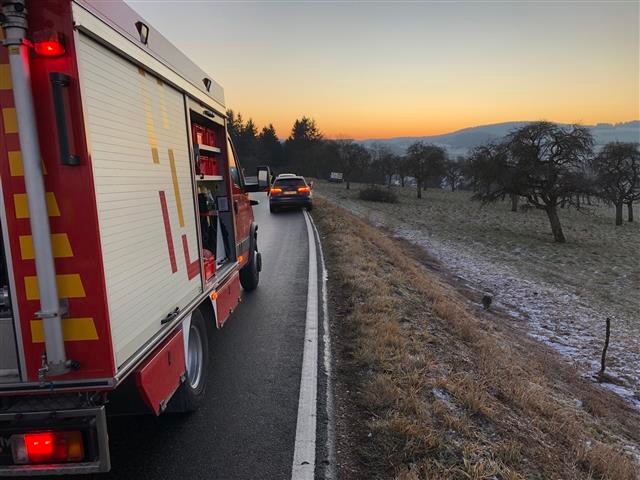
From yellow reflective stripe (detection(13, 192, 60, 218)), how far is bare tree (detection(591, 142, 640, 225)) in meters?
39.9

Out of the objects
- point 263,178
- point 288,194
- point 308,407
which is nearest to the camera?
point 308,407

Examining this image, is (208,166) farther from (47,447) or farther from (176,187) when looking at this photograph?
(47,447)

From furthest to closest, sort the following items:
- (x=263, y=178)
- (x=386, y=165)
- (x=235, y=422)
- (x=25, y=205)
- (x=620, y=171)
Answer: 1. (x=386, y=165)
2. (x=620, y=171)
3. (x=263, y=178)
4. (x=235, y=422)
5. (x=25, y=205)

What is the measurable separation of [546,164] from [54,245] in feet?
95.6

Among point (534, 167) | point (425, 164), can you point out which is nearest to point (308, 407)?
point (534, 167)

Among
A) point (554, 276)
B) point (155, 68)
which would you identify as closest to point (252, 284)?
point (155, 68)

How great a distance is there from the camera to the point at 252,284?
770cm

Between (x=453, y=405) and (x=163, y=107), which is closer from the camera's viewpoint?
(x=163, y=107)

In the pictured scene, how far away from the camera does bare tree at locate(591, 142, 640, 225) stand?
35.8 meters

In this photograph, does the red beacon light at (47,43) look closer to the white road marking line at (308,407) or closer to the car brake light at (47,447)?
the car brake light at (47,447)

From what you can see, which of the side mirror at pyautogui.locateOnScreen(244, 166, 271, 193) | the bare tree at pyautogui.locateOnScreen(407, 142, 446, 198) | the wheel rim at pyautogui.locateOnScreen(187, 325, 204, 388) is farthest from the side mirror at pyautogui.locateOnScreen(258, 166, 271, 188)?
the bare tree at pyautogui.locateOnScreen(407, 142, 446, 198)

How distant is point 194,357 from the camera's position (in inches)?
161

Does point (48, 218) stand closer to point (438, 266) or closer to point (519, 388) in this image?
point (519, 388)

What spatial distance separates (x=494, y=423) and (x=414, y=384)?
28.0 inches
